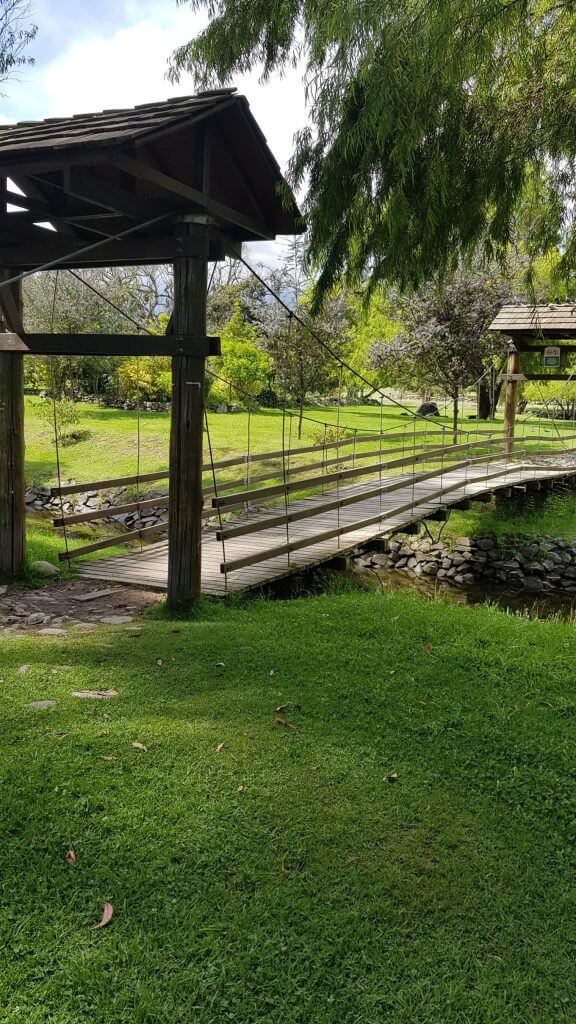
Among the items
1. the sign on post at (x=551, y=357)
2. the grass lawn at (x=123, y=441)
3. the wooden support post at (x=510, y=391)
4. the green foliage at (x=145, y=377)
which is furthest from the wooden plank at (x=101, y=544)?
the green foliage at (x=145, y=377)

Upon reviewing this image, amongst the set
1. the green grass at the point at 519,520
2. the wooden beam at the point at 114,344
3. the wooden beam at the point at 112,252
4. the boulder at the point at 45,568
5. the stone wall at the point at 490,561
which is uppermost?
the wooden beam at the point at 112,252

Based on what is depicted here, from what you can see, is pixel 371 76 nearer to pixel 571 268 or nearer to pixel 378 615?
pixel 571 268

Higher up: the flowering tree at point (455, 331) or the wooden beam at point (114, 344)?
the flowering tree at point (455, 331)

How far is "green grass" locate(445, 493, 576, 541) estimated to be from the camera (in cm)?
1292

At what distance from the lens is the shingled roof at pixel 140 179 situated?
4492 millimetres

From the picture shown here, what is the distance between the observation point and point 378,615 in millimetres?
5758

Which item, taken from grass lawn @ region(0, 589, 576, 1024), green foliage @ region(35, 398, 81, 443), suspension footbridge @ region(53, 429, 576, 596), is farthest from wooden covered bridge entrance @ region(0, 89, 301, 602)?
green foliage @ region(35, 398, 81, 443)

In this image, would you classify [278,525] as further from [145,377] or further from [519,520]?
[145,377]

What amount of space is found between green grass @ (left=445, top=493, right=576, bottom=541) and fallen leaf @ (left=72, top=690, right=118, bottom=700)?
966 cm

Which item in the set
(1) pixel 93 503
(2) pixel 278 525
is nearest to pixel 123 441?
(1) pixel 93 503

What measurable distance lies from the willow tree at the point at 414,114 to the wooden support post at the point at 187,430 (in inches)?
42.1

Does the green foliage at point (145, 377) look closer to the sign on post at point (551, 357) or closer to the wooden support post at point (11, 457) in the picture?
the sign on post at point (551, 357)

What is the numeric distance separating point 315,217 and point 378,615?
288 centimetres

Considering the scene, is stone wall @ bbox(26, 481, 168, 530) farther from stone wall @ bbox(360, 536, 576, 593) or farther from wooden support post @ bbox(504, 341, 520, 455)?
wooden support post @ bbox(504, 341, 520, 455)
